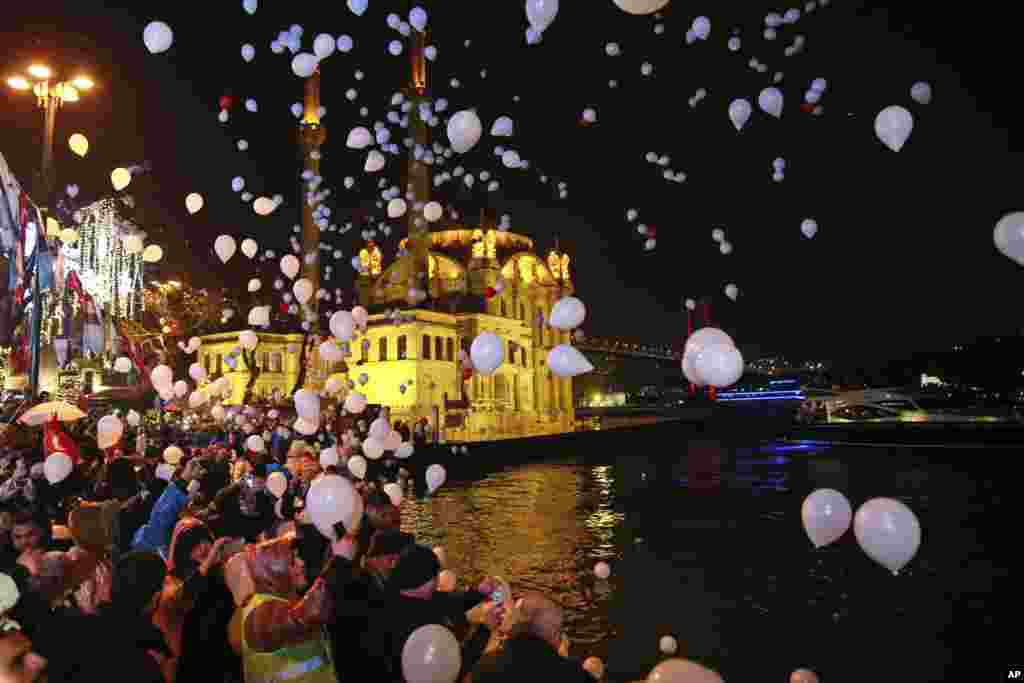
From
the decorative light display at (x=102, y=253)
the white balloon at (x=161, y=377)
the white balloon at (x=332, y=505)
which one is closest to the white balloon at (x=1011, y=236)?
the white balloon at (x=332, y=505)

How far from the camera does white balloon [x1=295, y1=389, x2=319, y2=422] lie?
780 centimetres

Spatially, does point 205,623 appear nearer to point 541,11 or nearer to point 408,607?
point 408,607

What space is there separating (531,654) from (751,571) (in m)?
5.91

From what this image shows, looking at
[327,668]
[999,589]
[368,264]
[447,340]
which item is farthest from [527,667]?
[368,264]

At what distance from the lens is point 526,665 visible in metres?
2.39

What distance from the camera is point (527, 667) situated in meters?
2.38

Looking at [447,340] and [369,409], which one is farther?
[447,340]

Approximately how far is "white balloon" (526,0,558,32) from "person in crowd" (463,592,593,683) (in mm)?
4666

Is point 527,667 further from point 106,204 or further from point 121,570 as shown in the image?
point 106,204

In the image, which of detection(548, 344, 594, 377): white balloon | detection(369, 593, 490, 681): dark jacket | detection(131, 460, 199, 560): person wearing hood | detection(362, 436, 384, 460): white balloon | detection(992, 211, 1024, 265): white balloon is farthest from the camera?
detection(362, 436, 384, 460): white balloon

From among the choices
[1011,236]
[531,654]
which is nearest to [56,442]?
[531,654]

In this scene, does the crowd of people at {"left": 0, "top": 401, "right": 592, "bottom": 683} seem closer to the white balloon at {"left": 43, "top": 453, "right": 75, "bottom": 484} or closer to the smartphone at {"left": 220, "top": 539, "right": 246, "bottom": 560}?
the smartphone at {"left": 220, "top": 539, "right": 246, "bottom": 560}

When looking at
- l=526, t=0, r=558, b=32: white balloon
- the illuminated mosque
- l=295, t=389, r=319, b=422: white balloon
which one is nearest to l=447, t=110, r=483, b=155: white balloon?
l=526, t=0, r=558, b=32: white balloon

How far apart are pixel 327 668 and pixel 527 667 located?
3.13 feet
